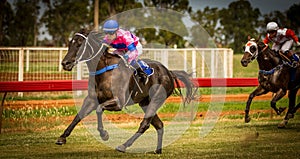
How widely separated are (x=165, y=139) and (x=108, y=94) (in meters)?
2.36

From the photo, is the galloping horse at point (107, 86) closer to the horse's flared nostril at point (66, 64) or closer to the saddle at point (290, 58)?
the horse's flared nostril at point (66, 64)

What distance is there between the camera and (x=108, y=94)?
8156 millimetres

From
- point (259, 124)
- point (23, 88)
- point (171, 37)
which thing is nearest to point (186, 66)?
point (259, 124)

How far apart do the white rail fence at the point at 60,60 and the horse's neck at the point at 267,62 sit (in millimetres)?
5969

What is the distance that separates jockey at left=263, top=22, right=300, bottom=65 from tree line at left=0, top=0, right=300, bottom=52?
656 inches

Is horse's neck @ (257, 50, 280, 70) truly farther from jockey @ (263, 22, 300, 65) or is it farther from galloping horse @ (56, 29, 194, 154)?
galloping horse @ (56, 29, 194, 154)

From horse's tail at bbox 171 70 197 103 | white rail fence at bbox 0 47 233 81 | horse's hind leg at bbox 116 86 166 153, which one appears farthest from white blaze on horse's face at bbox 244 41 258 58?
white rail fence at bbox 0 47 233 81

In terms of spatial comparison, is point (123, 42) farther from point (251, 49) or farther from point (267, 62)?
point (267, 62)

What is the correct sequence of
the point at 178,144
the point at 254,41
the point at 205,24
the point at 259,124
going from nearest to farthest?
the point at 178,144, the point at 254,41, the point at 259,124, the point at 205,24

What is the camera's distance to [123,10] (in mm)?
47812

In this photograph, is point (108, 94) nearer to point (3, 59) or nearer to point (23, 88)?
point (23, 88)

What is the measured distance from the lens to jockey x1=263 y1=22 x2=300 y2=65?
40.6 feet

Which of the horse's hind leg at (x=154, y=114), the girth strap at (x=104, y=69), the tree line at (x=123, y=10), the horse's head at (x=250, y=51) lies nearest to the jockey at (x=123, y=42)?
the girth strap at (x=104, y=69)

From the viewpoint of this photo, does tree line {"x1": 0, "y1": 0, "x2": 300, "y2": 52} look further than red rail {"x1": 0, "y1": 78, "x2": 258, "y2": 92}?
Yes
